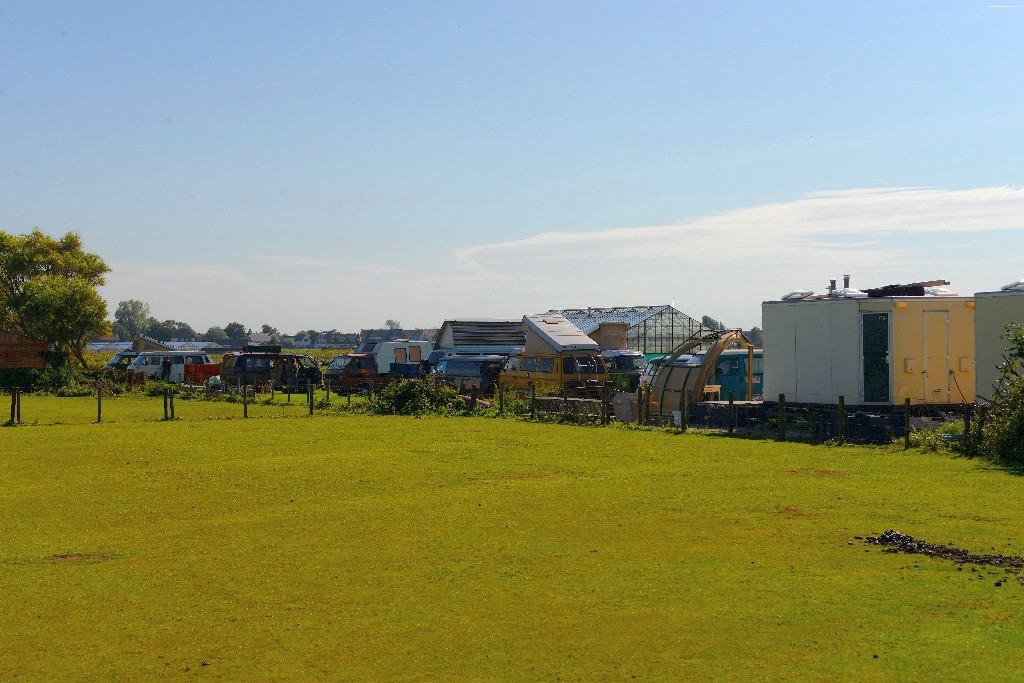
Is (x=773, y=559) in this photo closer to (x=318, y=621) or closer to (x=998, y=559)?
(x=998, y=559)

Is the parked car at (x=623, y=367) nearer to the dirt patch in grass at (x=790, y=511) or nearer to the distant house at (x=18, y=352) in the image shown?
the dirt patch in grass at (x=790, y=511)

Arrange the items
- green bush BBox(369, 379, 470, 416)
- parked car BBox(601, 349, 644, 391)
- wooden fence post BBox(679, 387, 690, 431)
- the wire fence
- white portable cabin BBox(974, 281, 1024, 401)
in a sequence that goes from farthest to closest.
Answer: parked car BBox(601, 349, 644, 391)
green bush BBox(369, 379, 470, 416)
wooden fence post BBox(679, 387, 690, 431)
the wire fence
white portable cabin BBox(974, 281, 1024, 401)

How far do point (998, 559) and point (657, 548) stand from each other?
350cm

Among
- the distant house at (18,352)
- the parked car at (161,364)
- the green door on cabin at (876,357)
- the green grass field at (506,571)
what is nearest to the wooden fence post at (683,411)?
the green door on cabin at (876,357)

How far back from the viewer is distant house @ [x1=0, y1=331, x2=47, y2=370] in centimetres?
5256

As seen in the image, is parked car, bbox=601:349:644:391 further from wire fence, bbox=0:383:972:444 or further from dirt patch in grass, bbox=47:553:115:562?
dirt patch in grass, bbox=47:553:115:562

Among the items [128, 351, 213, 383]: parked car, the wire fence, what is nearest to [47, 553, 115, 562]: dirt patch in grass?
the wire fence

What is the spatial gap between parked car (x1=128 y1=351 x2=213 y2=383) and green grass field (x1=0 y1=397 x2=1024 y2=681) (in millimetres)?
32916

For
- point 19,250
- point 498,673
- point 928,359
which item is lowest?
point 498,673

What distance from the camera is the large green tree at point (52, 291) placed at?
6112 centimetres

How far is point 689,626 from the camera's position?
8789mm

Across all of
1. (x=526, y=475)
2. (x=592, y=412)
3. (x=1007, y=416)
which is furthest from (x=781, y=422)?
(x=526, y=475)

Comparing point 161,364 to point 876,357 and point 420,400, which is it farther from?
point 876,357

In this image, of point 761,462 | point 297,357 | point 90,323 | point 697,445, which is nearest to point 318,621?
point 761,462
